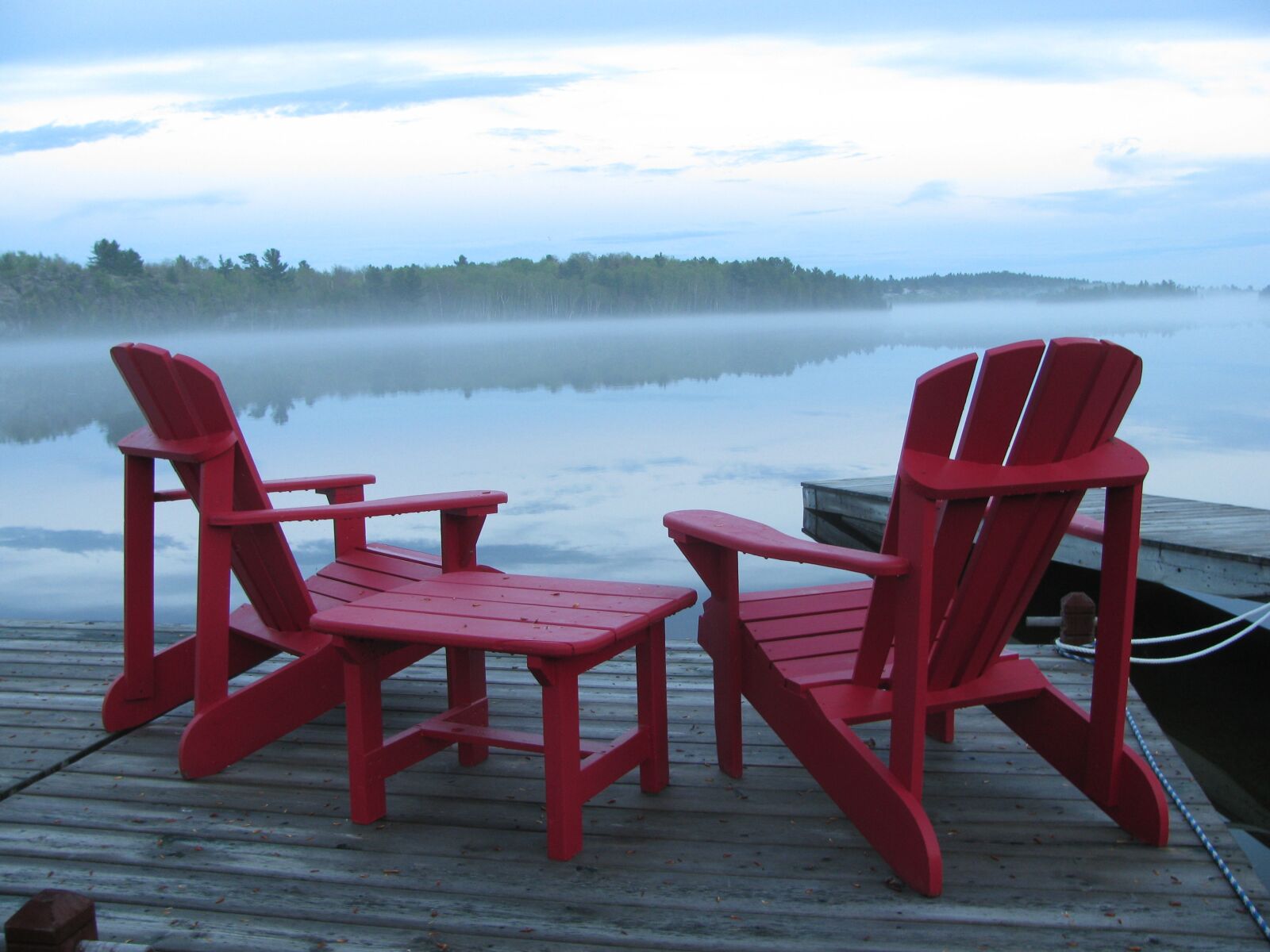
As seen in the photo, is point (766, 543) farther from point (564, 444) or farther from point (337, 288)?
point (337, 288)

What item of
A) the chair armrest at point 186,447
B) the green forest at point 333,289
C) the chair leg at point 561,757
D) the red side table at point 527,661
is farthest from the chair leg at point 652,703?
the green forest at point 333,289

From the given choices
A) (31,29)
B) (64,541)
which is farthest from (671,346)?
(64,541)

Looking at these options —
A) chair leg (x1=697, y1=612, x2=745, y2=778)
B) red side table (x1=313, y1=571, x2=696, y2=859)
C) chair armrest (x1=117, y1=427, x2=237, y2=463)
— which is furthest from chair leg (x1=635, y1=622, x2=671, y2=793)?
chair armrest (x1=117, y1=427, x2=237, y2=463)

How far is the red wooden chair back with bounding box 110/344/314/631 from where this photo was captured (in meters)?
2.55

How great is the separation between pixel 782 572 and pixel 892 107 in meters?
59.5

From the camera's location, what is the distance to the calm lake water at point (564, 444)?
9.70 meters

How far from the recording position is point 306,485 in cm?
324

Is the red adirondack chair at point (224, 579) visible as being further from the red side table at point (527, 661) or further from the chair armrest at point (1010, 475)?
the chair armrest at point (1010, 475)

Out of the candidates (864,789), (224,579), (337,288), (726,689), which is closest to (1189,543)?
(726,689)

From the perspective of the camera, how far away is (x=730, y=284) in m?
47.8

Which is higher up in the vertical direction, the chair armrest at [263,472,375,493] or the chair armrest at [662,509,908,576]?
the chair armrest at [263,472,375,493]

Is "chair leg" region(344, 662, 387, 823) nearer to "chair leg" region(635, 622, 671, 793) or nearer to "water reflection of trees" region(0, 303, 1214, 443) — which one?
"chair leg" region(635, 622, 671, 793)

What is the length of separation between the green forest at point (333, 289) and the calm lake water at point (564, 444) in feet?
6.79

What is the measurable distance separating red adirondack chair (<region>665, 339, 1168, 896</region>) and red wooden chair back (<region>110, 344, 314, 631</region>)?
105 cm
